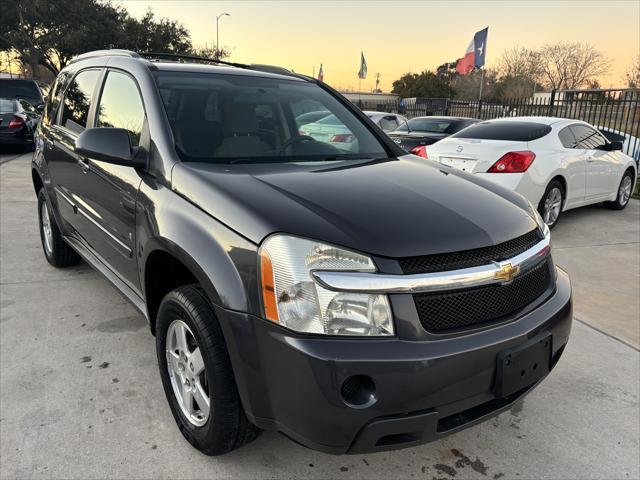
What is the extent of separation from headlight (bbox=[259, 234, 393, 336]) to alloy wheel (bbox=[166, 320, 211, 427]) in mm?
556

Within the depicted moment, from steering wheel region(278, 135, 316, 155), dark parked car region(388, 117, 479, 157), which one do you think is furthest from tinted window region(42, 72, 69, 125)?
dark parked car region(388, 117, 479, 157)

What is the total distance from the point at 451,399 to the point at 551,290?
83 cm

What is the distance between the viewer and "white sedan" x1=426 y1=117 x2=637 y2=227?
19.8 feet

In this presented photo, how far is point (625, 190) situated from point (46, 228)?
8201 mm

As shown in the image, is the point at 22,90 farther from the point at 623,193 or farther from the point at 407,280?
the point at 407,280

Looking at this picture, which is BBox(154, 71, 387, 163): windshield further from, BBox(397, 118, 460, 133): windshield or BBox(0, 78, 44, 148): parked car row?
BBox(0, 78, 44, 148): parked car row

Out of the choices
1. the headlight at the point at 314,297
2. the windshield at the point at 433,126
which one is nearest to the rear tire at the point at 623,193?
the windshield at the point at 433,126

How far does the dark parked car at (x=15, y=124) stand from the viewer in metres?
12.2

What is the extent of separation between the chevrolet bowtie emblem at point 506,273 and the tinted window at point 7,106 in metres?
13.6

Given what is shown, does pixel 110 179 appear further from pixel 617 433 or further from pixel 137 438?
pixel 617 433

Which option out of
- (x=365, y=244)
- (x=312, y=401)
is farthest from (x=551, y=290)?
(x=312, y=401)

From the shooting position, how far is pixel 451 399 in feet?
5.93

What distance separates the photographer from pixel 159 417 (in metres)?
2.55

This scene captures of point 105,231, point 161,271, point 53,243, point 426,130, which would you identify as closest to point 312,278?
point 161,271
